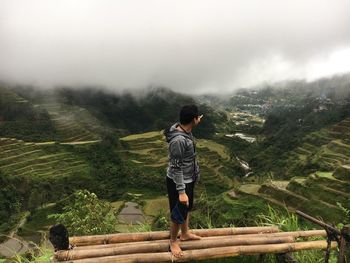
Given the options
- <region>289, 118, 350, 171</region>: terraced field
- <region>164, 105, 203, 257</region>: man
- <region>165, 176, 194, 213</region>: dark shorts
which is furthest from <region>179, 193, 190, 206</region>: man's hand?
<region>289, 118, 350, 171</region>: terraced field

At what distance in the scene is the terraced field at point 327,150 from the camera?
137ft

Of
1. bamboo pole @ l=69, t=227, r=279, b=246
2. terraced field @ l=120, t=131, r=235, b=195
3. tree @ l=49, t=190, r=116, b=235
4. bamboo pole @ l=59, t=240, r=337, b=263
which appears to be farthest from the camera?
terraced field @ l=120, t=131, r=235, b=195

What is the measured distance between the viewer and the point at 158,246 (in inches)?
161

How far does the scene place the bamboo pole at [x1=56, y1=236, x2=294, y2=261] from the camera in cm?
391

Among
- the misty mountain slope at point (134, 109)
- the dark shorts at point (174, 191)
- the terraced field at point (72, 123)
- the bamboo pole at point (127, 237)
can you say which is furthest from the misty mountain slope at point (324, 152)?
the misty mountain slope at point (134, 109)

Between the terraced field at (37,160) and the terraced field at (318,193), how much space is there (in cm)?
3348

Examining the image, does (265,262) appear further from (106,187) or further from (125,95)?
(125,95)

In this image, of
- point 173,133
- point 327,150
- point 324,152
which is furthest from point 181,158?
point 327,150

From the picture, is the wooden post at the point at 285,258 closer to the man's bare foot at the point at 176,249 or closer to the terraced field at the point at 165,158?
the man's bare foot at the point at 176,249

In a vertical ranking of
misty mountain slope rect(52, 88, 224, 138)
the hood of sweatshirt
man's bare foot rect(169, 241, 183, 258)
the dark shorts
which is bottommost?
misty mountain slope rect(52, 88, 224, 138)

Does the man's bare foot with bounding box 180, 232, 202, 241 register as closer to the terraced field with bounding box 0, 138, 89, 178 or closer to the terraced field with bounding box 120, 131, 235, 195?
the terraced field with bounding box 120, 131, 235, 195

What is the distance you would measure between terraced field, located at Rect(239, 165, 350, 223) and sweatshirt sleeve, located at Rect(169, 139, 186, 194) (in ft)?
71.4

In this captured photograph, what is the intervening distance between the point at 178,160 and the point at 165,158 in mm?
56895

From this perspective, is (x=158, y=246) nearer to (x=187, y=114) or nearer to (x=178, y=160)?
(x=178, y=160)
